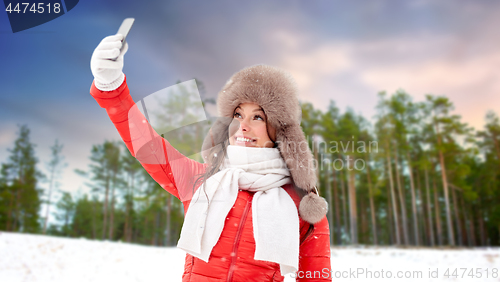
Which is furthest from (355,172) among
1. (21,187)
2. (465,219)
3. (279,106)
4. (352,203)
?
(21,187)

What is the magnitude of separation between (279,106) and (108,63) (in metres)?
1.32

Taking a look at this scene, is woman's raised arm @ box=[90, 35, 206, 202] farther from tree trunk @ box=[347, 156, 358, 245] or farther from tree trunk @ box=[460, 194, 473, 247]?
tree trunk @ box=[460, 194, 473, 247]

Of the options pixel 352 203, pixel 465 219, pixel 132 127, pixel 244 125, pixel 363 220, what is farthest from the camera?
pixel 363 220

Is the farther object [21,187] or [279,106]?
[21,187]

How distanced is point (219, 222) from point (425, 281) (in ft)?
20.7

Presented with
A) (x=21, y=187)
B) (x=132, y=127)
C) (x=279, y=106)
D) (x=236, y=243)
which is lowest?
(x=236, y=243)

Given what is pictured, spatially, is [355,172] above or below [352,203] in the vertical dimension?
above

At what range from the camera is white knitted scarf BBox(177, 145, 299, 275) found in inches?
66.9

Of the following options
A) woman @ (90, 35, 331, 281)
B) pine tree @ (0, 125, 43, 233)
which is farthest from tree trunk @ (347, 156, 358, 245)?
pine tree @ (0, 125, 43, 233)

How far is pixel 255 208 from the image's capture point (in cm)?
186

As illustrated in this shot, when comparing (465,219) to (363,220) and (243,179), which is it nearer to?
(363,220)

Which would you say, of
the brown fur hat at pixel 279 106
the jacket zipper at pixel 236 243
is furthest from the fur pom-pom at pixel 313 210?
the jacket zipper at pixel 236 243

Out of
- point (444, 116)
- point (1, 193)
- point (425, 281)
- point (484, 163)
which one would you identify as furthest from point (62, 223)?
point (484, 163)

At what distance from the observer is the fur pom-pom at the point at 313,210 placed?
1.88 m
